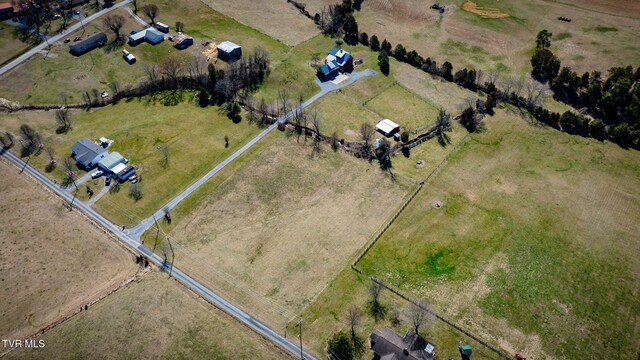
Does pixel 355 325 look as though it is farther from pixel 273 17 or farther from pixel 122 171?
pixel 273 17

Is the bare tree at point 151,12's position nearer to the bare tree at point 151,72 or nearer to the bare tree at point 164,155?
the bare tree at point 151,72

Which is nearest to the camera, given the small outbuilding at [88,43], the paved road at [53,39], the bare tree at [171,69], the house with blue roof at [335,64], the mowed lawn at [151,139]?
the mowed lawn at [151,139]

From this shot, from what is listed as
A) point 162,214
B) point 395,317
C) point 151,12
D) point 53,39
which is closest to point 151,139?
point 162,214

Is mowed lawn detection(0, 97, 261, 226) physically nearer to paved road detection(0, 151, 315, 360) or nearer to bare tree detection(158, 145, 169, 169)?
bare tree detection(158, 145, 169, 169)

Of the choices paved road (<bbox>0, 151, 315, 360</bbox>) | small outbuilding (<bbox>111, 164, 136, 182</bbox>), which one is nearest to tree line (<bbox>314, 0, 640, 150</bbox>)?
paved road (<bbox>0, 151, 315, 360</bbox>)

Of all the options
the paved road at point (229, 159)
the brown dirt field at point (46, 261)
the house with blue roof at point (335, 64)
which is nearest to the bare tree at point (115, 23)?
the brown dirt field at point (46, 261)

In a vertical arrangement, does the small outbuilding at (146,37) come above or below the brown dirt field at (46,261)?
above

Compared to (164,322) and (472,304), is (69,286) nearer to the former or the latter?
(164,322)
